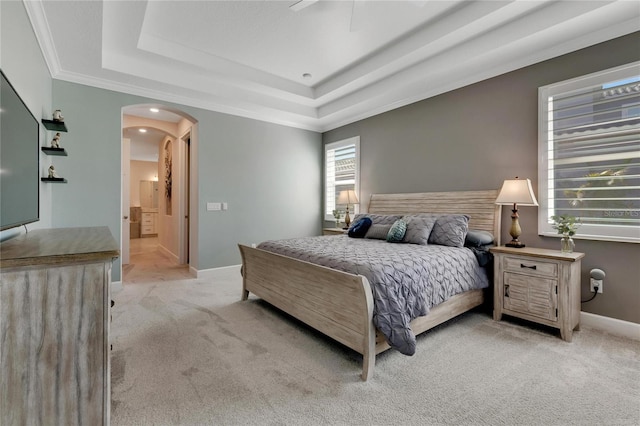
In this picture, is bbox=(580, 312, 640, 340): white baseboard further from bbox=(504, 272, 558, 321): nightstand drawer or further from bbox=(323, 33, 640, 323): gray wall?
bbox=(504, 272, 558, 321): nightstand drawer

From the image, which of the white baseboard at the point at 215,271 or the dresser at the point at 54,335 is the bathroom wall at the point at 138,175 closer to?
the white baseboard at the point at 215,271

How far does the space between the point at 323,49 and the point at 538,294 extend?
11.0ft

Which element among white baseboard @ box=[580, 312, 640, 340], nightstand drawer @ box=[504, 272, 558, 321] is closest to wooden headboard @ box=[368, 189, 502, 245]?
nightstand drawer @ box=[504, 272, 558, 321]

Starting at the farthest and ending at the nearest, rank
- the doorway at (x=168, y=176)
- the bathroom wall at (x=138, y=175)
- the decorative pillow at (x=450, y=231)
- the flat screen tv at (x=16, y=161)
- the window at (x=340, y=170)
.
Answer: the bathroom wall at (x=138, y=175) → the window at (x=340, y=170) → the doorway at (x=168, y=176) → the decorative pillow at (x=450, y=231) → the flat screen tv at (x=16, y=161)

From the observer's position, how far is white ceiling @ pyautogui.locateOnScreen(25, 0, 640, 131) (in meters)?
2.55

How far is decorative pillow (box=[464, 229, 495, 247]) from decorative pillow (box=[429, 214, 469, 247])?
2.5 inches

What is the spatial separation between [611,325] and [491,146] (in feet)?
6.64

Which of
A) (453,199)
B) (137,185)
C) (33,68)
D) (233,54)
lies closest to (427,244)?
(453,199)

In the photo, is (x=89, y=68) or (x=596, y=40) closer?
(x=596, y=40)

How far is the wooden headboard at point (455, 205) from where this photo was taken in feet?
11.0

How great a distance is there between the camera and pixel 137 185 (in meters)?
10.5

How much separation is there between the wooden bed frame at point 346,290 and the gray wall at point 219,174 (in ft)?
5.18

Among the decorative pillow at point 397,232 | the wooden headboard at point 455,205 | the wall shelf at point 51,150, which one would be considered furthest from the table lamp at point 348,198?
the wall shelf at point 51,150

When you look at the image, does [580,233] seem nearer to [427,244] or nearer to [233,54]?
[427,244]
